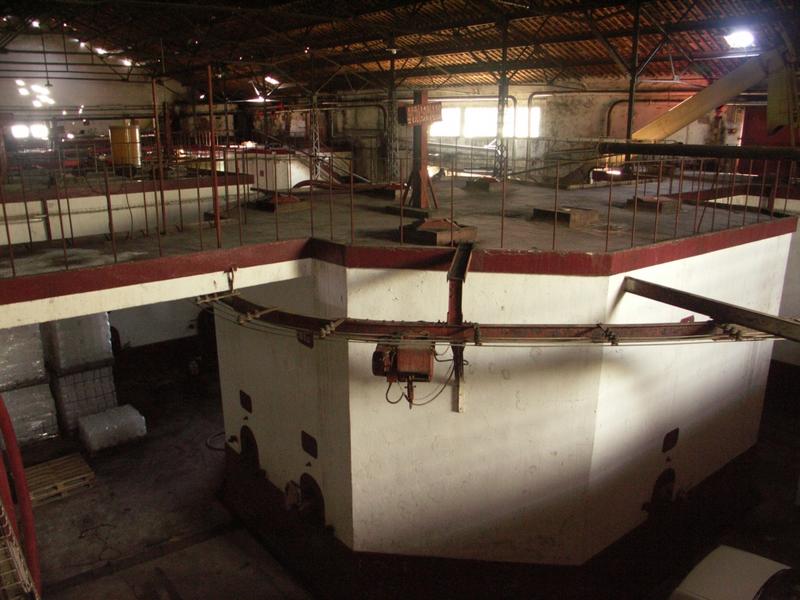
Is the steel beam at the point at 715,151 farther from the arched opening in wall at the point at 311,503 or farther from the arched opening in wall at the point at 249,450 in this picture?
the arched opening in wall at the point at 249,450

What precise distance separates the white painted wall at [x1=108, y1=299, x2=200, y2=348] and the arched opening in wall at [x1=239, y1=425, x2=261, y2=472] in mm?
6049

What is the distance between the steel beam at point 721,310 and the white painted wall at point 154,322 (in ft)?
34.9

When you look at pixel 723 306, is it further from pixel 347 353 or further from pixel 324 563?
pixel 324 563

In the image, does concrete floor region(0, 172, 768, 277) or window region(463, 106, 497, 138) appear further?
window region(463, 106, 497, 138)

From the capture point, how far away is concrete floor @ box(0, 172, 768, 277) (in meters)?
6.55

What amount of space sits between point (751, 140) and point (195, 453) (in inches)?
617

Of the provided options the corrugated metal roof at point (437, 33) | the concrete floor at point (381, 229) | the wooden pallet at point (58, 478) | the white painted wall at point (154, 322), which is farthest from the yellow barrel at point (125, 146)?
the wooden pallet at point (58, 478)

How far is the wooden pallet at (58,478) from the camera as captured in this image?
9664mm

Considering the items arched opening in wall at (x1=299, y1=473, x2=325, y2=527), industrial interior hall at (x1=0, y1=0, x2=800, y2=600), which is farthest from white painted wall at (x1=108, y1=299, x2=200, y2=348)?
arched opening in wall at (x1=299, y1=473, x2=325, y2=527)

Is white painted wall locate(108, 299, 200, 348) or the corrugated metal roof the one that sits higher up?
the corrugated metal roof

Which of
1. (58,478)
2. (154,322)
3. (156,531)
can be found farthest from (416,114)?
(154,322)

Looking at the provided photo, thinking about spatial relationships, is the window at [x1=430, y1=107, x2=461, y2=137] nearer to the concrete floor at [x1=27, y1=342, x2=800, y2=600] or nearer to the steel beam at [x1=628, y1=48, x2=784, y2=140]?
the steel beam at [x1=628, y1=48, x2=784, y2=140]

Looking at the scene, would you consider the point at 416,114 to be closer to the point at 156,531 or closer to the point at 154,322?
the point at 156,531

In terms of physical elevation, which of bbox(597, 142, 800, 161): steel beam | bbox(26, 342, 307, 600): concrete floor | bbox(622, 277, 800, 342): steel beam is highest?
bbox(597, 142, 800, 161): steel beam
